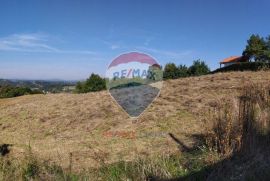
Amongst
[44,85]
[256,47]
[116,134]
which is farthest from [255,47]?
[44,85]

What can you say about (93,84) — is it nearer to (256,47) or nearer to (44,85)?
(256,47)

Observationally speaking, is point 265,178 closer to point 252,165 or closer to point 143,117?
A: point 252,165

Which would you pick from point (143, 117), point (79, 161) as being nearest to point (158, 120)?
point (143, 117)

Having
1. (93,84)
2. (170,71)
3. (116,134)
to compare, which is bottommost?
(116,134)

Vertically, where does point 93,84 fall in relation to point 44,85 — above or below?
above

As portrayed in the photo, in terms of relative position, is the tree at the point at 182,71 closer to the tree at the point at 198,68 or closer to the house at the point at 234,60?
the tree at the point at 198,68

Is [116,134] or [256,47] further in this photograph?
[256,47]
